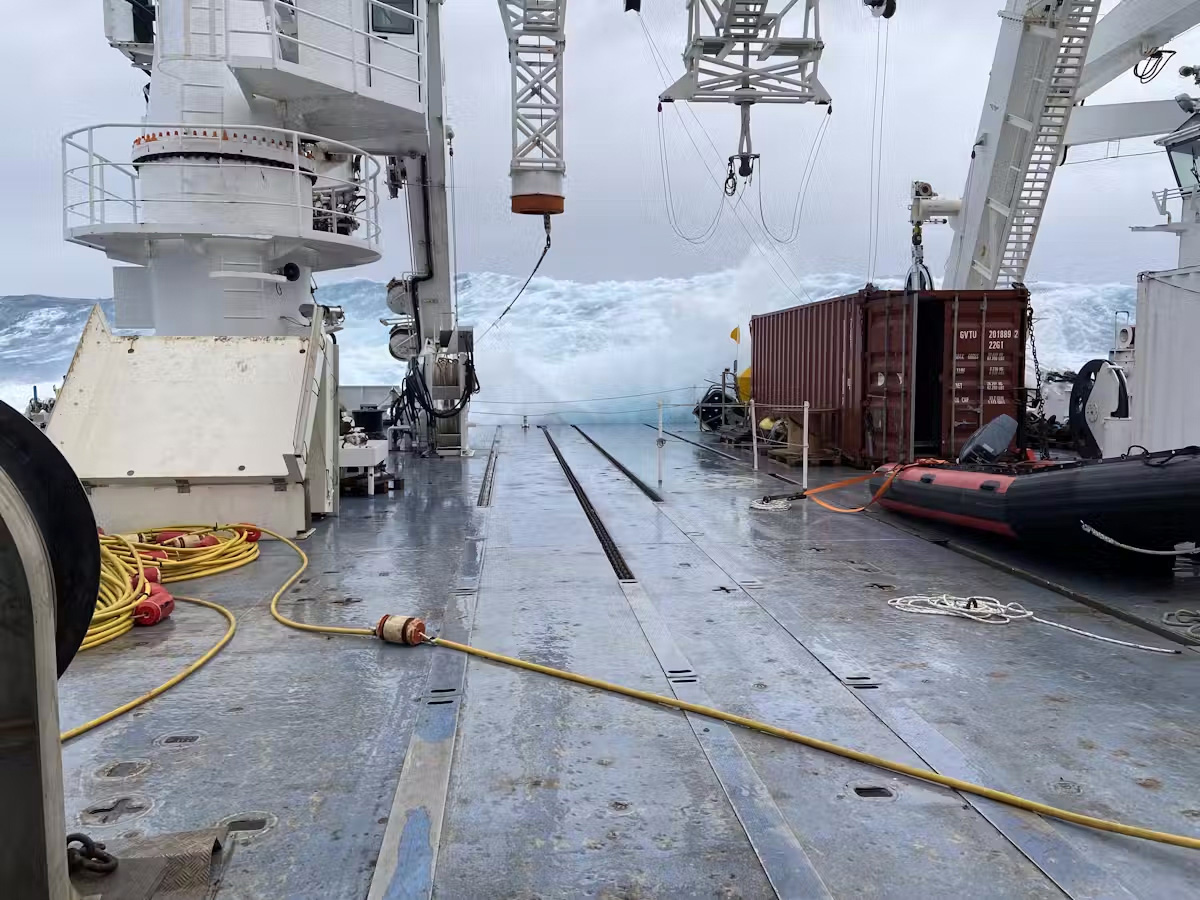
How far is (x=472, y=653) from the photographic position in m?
4.34

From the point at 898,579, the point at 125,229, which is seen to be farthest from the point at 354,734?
the point at 125,229

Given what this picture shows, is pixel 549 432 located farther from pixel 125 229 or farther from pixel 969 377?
pixel 125 229

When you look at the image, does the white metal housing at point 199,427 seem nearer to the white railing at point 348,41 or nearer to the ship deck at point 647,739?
the ship deck at point 647,739

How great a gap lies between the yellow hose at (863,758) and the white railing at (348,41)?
7.45 m

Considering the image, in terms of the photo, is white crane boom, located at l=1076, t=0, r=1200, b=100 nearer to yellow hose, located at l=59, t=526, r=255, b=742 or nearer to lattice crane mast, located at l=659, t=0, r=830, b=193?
lattice crane mast, located at l=659, t=0, r=830, b=193

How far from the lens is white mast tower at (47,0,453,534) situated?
24.1 feet

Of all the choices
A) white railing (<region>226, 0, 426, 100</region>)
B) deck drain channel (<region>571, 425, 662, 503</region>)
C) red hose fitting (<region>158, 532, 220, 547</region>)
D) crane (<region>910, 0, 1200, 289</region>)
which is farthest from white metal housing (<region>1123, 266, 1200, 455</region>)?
red hose fitting (<region>158, 532, 220, 547</region>)

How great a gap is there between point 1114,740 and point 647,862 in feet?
6.30

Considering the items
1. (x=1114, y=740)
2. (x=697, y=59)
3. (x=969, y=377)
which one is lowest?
(x=1114, y=740)

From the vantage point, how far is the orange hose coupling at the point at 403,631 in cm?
447

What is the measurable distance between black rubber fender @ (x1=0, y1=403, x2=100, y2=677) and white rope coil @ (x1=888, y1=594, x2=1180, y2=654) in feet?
14.0

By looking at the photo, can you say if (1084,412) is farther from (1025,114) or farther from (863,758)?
(863,758)

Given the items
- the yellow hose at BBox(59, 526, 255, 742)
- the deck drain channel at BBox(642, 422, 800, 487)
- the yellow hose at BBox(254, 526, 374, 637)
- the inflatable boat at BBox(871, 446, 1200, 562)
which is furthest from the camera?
the deck drain channel at BBox(642, 422, 800, 487)

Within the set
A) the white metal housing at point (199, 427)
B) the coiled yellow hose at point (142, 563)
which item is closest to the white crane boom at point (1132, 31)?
the white metal housing at point (199, 427)
